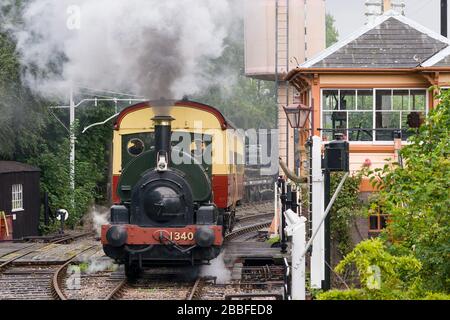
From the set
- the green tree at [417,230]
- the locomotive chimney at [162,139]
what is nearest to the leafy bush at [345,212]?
the locomotive chimney at [162,139]

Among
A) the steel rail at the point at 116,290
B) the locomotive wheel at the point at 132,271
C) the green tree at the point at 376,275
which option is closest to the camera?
the green tree at the point at 376,275

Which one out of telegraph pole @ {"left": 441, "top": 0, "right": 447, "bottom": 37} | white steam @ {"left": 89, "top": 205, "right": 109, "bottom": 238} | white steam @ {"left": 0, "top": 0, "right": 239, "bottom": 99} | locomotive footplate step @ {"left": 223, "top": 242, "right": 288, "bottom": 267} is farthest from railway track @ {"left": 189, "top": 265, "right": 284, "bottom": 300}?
white steam @ {"left": 89, "top": 205, "right": 109, "bottom": 238}

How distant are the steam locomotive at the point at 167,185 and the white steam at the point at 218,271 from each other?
2.26 feet

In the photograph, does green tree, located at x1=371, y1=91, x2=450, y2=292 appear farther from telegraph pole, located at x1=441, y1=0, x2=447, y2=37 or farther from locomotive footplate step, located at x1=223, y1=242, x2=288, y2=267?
telegraph pole, located at x1=441, y1=0, x2=447, y2=37

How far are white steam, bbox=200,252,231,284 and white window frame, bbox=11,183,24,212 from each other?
11.9 m

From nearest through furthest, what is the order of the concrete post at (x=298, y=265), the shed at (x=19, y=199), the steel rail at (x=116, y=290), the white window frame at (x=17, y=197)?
the concrete post at (x=298, y=265)
the steel rail at (x=116, y=290)
the shed at (x=19, y=199)
the white window frame at (x=17, y=197)

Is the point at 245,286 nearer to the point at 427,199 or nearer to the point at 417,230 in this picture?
the point at 417,230

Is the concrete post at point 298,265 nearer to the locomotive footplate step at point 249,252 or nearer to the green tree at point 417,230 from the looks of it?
the green tree at point 417,230

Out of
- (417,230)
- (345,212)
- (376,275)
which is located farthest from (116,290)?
(376,275)

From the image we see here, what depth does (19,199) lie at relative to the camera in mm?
30344

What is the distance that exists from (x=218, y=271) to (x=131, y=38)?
192 inches

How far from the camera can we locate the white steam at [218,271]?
17438mm
